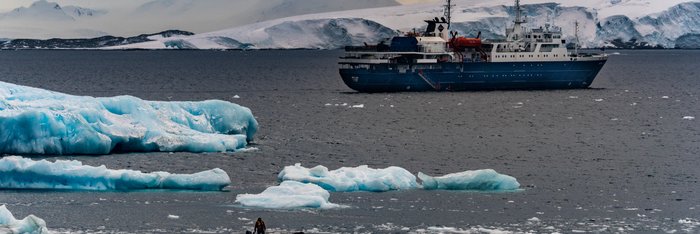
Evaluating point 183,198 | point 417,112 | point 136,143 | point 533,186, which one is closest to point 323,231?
point 183,198

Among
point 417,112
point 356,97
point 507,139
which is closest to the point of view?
point 507,139

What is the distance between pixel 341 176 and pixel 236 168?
623 centimetres

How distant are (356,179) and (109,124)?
10851 millimetres

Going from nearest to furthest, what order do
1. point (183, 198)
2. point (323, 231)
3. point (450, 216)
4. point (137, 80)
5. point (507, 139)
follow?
point (323, 231), point (450, 216), point (183, 198), point (507, 139), point (137, 80)

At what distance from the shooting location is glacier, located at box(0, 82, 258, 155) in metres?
39.8

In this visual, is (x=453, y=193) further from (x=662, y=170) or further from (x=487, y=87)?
(x=487, y=87)

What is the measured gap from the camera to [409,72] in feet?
294

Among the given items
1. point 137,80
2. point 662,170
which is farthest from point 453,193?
point 137,80

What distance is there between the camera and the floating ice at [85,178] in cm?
3397

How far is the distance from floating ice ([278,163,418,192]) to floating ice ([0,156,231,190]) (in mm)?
2230

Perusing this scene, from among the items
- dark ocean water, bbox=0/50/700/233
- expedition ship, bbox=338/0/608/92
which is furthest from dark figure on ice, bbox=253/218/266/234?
expedition ship, bbox=338/0/608/92

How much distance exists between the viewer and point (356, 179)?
34.5 m

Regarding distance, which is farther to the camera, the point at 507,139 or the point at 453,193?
the point at 507,139

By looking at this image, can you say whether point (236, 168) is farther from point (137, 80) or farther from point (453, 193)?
point (137, 80)
